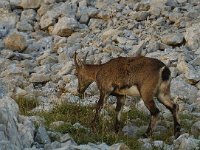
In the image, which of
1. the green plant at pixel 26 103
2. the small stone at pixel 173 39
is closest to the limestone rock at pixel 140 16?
the small stone at pixel 173 39

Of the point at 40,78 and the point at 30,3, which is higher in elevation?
the point at 30,3

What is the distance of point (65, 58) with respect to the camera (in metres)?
16.8

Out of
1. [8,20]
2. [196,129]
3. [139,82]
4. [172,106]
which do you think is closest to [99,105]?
[139,82]

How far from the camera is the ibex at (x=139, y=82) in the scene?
37.3ft

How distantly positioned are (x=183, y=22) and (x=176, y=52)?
6.57ft

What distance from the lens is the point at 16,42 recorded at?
17625 mm

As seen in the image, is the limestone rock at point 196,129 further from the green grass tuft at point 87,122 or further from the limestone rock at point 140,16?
the limestone rock at point 140,16

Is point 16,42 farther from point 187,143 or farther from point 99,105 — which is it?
point 187,143

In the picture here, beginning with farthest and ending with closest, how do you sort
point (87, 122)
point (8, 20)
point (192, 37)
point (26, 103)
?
point (8, 20) < point (192, 37) < point (26, 103) < point (87, 122)

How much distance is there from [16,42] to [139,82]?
6981 mm

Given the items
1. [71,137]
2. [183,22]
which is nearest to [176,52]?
[183,22]

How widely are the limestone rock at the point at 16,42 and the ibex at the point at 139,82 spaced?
18.2 ft

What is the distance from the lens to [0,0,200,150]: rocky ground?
582 inches

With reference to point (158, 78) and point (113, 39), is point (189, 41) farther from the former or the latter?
point (158, 78)
